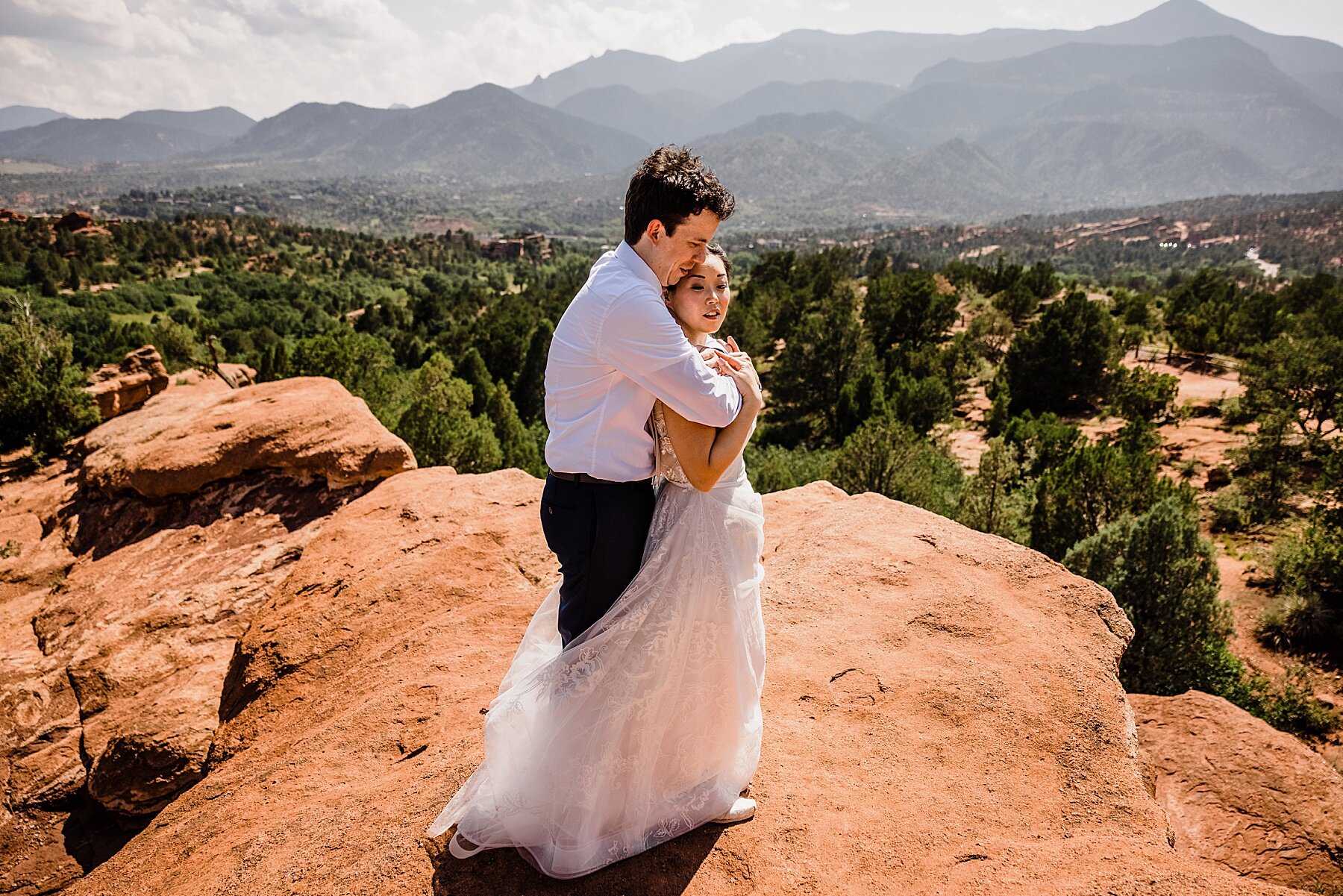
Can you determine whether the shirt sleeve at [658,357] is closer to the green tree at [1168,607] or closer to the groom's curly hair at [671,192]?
the groom's curly hair at [671,192]

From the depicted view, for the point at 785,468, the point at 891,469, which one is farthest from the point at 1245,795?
the point at 785,468

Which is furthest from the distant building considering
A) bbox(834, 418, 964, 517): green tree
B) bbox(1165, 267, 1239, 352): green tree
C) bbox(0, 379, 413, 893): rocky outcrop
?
bbox(0, 379, 413, 893): rocky outcrop

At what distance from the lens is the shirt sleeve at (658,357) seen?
105 inches

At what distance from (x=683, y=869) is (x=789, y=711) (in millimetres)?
1467

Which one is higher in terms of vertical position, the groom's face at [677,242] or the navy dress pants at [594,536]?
the groom's face at [677,242]

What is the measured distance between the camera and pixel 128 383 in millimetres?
15016

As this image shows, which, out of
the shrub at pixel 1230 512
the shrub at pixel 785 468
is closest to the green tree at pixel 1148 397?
the shrub at pixel 1230 512

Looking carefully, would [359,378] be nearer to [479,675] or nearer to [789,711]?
[479,675]

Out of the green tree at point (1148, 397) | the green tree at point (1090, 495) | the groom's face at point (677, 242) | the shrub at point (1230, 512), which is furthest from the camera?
the green tree at point (1148, 397)

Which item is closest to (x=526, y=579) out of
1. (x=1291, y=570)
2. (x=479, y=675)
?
(x=479, y=675)

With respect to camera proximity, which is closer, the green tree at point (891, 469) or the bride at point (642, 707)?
the bride at point (642, 707)

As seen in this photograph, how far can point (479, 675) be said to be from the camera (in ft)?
17.0

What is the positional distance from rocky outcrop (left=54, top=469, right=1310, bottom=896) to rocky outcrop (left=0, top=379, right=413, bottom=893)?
0.48 meters

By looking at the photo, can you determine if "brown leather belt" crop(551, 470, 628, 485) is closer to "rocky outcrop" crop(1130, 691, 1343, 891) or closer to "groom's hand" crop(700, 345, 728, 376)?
"groom's hand" crop(700, 345, 728, 376)
